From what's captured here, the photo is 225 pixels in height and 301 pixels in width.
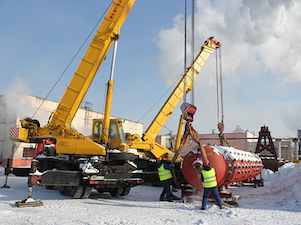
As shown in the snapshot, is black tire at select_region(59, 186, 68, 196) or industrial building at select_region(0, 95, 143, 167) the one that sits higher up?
industrial building at select_region(0, 95, 143, 167)

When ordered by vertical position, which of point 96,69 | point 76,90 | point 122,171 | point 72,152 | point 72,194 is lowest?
point 72,194

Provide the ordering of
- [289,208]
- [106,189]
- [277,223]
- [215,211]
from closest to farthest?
1. [277,223]
2. [215,211]
3. [289,208]
4. [106,189]

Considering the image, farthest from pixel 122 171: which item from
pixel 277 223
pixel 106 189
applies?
pixel 277 223

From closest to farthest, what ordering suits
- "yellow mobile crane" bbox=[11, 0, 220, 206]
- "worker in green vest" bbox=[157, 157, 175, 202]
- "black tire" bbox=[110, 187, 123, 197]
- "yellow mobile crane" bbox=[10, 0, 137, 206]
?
"yellow mobile crane" bbox=[10, 0, 137, 206] → "yellow mobile crane" bbox=[11, 0, 220, 206] → "worker in green vest" bbox=[157, 157, 175, 202] → "black tire" bbox=[110, 187, 123, 197]

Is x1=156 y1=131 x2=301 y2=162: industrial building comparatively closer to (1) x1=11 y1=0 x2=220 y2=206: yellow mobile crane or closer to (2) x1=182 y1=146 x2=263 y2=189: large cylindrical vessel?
(1) x1=11 y1=0 x2=220 y2=206: yellow mobile crane

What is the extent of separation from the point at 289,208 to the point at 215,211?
229 centimetres

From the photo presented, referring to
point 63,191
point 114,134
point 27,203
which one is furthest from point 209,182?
point 63,191

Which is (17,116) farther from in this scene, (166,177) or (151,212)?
(151,212)

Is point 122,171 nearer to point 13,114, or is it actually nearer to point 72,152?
point 72,152

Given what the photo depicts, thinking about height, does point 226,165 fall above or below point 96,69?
below

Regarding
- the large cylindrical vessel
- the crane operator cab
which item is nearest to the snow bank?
the large cylindrical vessel

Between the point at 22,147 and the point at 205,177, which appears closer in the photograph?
the point at 205,177

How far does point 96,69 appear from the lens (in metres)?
10.2

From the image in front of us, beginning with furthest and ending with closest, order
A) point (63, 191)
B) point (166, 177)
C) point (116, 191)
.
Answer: point (116, 191) → point (63, 191) → point (166, 177)
